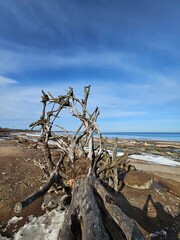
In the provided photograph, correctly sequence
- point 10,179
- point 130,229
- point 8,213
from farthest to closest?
point 10,179, point 8,213, point 130,229

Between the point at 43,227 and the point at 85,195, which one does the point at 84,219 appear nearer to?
the point at 85,195

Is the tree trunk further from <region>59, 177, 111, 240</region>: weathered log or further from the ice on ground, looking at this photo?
the ice on ground

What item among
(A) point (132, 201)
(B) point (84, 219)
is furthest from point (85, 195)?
(A) point (132, 201)

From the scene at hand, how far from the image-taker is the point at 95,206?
14.6 ft

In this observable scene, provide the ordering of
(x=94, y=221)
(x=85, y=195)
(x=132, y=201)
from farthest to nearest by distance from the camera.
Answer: (x=132, y=201)
(x=85, y=195)
(x=94, y=221)

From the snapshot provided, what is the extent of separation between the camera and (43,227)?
508cm

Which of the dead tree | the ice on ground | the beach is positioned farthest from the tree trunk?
the beach

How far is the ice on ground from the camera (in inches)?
185

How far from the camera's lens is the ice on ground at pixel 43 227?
470 cm

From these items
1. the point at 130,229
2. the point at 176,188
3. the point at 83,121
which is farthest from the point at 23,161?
the point at 130,229

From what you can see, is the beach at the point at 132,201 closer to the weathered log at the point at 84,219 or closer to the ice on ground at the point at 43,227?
the ice on ground at the point at 43,227

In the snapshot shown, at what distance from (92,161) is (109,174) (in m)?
1.49

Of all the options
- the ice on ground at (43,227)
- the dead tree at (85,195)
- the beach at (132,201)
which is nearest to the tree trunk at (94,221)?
the dead tree at (85,195)

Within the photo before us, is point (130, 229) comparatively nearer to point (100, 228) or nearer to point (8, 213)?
point (100, 228)
